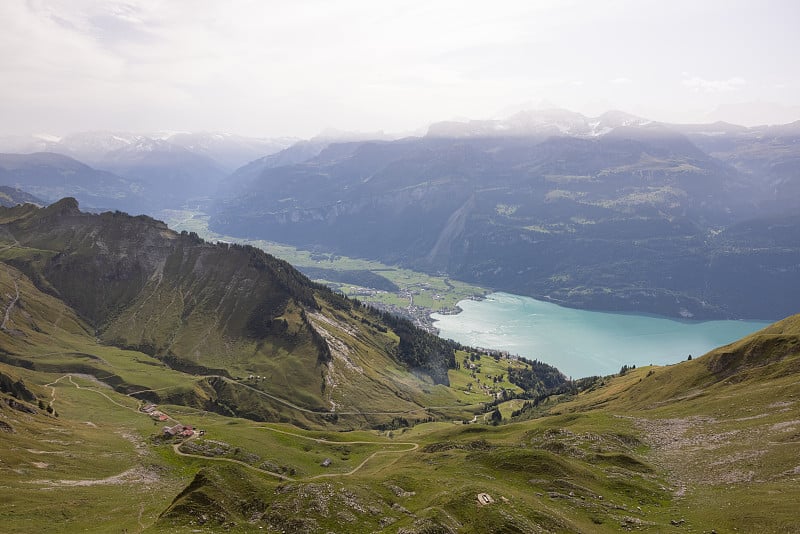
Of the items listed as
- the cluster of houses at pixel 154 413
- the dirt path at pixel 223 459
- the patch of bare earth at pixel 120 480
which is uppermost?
the patch of bare earth at pixel 120 480

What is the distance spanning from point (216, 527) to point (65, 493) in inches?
1225

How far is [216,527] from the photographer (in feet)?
184

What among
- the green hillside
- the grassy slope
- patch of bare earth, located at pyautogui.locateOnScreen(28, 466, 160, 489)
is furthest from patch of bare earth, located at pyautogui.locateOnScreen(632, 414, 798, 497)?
patch of bare earth, located at pyautogui.locateOnScreen(28, 466, 160, 489)

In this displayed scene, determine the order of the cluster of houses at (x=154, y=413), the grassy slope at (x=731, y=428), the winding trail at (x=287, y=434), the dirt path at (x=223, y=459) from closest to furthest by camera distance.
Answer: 1. the grassy slope at (x=731, y=428)
2. the dirt path at (x=223, y=459)
3. the winding trail at (x=287, y=434)
4. the cluster of houses at (x=154, y=413)

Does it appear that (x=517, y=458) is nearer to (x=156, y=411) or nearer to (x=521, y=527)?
(x=521, y=527)

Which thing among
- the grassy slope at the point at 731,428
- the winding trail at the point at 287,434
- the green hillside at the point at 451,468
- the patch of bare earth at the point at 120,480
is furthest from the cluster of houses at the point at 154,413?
the grassy slope at the point at 731,428

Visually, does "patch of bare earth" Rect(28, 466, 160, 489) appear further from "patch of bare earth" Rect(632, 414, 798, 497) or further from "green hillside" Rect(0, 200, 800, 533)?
"patch of bare earth" Rect(632, 414, 798, 497)

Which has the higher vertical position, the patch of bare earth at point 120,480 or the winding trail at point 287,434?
the patch of bare earth at point 120,480

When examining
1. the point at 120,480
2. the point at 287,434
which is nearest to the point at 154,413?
the point at 287,434

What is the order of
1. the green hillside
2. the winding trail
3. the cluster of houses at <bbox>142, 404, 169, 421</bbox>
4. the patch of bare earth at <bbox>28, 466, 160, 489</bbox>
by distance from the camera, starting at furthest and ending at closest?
1. the cluster of houses at <bbox>142, 404, 169, 421</bbox>
2. the winding trail
3. the patch of bare earth at <bbox>28, 466, 160, 489</bbox>
4. the green hillside

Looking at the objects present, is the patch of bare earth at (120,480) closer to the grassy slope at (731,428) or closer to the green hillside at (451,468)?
the green hillside at (451,468)

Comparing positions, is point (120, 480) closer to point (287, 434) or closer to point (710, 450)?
point (287, 434)

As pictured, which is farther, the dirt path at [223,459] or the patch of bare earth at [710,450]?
the dirt path at [223,459]

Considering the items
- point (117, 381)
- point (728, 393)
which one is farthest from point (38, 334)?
point (728, 393)
